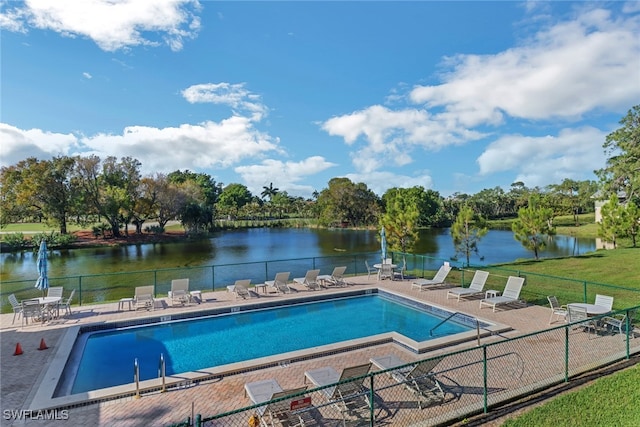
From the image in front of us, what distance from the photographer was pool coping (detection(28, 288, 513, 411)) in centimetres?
660

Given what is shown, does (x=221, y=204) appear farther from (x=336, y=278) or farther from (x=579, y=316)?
(x=579, y=316)

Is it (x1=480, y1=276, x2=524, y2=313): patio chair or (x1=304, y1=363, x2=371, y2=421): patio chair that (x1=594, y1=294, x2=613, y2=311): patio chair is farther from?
(x1=304, y1=363, x2=371, y2=421): patio chair

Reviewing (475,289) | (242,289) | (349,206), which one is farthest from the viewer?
(349,206)

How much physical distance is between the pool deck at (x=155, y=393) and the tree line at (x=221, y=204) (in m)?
12.6

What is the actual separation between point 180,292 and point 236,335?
137 inches

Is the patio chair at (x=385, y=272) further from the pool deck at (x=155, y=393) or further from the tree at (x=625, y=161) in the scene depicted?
the tree at (x=625, y=161)

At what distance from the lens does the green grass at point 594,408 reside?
532 centimetres

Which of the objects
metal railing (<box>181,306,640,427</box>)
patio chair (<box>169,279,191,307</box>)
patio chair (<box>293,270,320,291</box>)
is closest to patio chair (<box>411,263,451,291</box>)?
patio chair (<box>293,270,320,291</box>)

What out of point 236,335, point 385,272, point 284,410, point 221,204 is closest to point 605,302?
point 385,272

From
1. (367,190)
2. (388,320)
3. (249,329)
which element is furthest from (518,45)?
(367,190)

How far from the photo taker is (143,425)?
570cm

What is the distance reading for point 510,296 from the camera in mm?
12320

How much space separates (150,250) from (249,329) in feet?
116

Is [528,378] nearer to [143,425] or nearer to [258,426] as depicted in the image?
[258,426]
